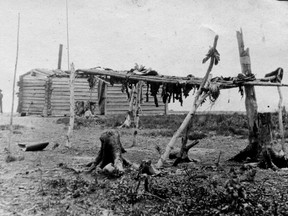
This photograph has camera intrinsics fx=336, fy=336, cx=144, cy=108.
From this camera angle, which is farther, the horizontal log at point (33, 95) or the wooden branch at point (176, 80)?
the horizontal log at point (33, 95)

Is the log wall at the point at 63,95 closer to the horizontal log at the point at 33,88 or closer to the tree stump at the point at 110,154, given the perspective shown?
Answer: the horizontal log at the point at 33,88

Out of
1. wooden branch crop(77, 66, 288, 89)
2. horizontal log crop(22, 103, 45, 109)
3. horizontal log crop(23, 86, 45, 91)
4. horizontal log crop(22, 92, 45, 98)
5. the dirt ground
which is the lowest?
the dirt ground

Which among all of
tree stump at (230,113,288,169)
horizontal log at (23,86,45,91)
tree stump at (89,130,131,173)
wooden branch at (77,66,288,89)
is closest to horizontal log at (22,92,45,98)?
horizontal log at (23,86,45,91)

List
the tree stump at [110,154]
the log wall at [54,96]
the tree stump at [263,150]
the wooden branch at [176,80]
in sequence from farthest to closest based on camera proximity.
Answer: the log wall at [54,96]
the wooden branch at [176,80]
the tree stump at [263,150]
the tree stump at [110,154]

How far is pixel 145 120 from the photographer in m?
23.0

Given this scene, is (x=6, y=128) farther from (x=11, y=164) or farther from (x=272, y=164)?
(x=272, y=164)

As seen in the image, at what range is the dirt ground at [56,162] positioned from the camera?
6.04m

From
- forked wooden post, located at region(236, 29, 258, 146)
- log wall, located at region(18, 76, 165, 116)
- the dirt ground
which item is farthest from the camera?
log wall, located at region(18, 76, 165, 116)

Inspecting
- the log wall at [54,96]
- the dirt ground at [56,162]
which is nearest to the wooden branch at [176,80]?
the dirt ground at [56,162]

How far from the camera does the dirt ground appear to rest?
19.8ft

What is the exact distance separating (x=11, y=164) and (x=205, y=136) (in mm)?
9912

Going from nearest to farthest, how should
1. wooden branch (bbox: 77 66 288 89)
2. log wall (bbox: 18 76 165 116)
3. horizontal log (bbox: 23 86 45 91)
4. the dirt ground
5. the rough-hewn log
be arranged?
the dirt ground
wooden branch (bbox: 77 66 288 89)
the rough-hewn log
log wall (bbox: 18 76 165 116)
horizontal log (bbox: 23 86 45 91)

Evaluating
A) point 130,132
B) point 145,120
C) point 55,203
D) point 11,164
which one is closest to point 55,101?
point 145,120

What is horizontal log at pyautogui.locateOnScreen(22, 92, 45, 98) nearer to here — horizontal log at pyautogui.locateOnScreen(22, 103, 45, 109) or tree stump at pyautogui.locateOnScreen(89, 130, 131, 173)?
horizontal log at pyautogui.locateOnScreen(22, 103, 45, 109)
